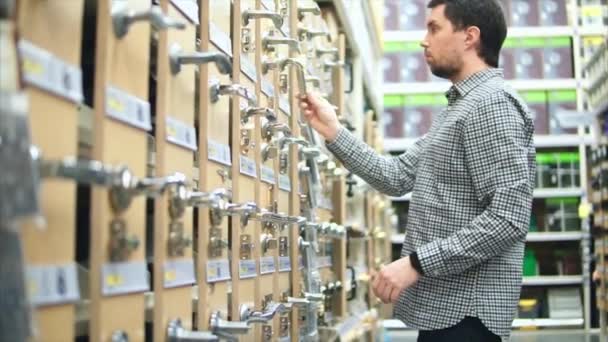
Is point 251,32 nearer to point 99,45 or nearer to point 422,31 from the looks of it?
point 99,45

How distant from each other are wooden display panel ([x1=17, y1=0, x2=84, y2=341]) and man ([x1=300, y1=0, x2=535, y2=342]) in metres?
1.01

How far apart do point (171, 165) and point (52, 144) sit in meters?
0.39

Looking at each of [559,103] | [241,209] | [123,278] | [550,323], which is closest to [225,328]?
[241,209]

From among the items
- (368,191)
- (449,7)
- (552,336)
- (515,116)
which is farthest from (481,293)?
(552,336)

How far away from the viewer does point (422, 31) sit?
7918mm

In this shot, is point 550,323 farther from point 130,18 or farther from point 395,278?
point 130,18

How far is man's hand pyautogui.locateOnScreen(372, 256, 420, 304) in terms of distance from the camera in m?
1.84

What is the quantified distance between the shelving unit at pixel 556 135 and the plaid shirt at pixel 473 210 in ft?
17.9

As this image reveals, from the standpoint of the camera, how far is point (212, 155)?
1.58 meters

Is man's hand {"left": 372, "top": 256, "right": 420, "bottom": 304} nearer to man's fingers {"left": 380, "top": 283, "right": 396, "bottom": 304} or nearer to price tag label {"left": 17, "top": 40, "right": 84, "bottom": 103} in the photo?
man's fingers {"left": 380, "top": 283, "right": 396, "bottom": 304}

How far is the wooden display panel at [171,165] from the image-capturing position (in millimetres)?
1271

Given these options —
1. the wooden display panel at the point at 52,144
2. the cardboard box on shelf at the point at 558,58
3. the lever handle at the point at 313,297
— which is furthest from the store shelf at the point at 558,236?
the wooden display panel at the point at 52,144

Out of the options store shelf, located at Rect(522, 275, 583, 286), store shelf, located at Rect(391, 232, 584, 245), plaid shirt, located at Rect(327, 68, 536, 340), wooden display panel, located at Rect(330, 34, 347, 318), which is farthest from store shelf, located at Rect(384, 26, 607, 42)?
plaid shirt, located at Rect(327, 68, 536, 340)

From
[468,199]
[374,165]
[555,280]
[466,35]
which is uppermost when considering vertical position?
[466,35]
